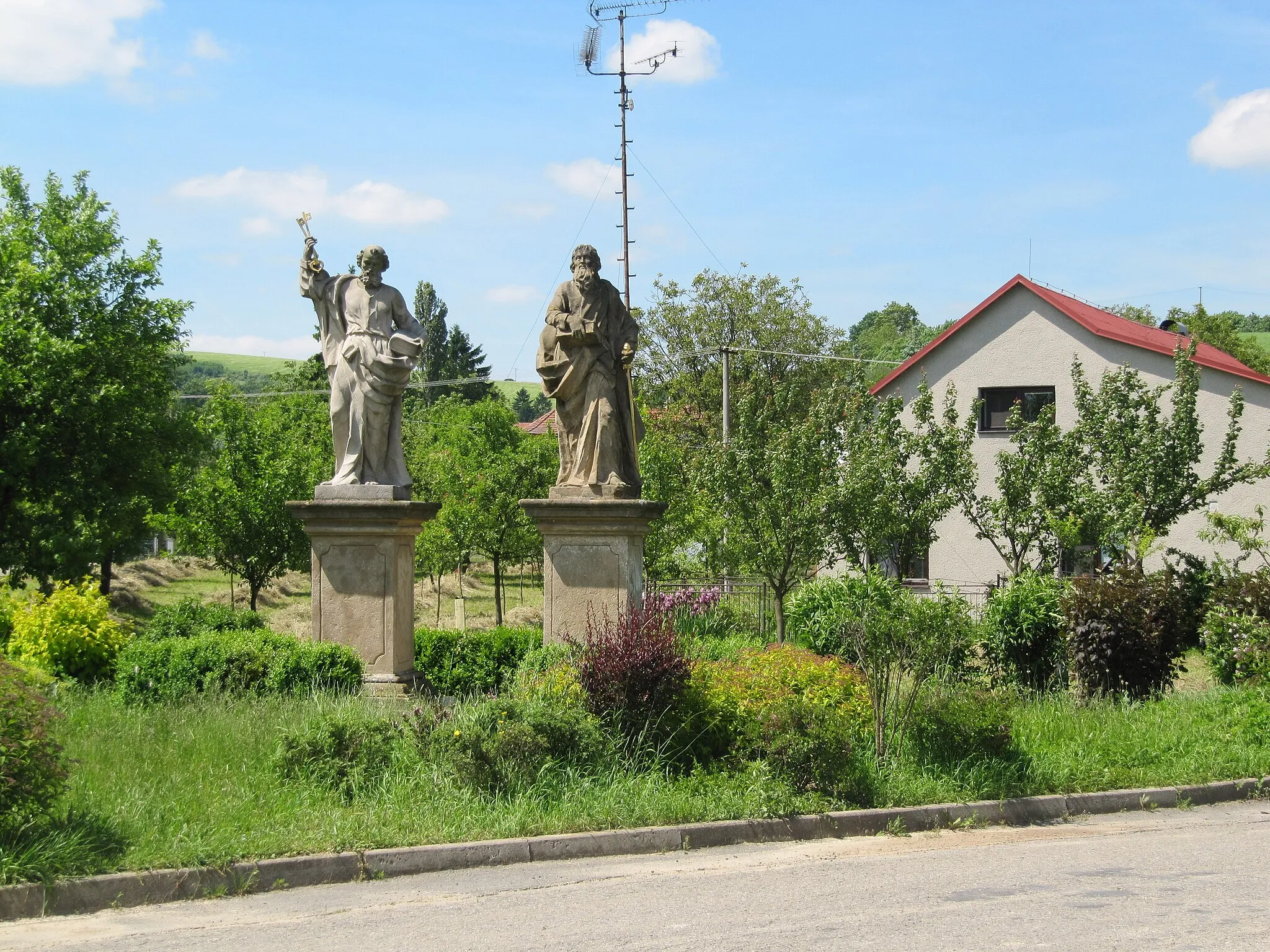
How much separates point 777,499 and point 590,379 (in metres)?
6.15

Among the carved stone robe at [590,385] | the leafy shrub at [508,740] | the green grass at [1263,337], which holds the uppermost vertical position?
the green grass at [1263,337]

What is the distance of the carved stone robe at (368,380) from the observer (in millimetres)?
11727

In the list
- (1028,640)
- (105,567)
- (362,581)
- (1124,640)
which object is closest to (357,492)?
(362,581)

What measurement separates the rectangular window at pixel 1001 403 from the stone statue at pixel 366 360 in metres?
21.6

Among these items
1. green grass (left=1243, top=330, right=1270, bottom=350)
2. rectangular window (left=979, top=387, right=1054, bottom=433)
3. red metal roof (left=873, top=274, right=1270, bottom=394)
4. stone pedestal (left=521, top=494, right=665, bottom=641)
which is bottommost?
stone pedestal (left=521, top=494, right=665, bottom=641)

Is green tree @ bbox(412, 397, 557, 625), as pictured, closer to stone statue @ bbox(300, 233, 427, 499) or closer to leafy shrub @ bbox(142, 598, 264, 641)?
leafy shrub @ bbox(142, 598, 264, 641)

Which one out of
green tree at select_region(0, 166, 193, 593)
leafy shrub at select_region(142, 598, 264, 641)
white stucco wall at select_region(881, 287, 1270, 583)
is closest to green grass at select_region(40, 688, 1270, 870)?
leafy shrub at select_region(142, 598, 264, 641)

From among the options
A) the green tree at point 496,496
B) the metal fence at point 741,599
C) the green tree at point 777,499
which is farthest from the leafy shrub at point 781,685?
the green tree at point 496,496

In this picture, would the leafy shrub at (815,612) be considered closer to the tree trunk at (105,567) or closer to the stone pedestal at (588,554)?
the stone pedestal at (588,554)

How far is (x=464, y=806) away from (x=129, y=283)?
866 inches

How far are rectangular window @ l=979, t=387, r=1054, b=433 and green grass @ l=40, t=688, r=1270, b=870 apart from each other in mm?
20543

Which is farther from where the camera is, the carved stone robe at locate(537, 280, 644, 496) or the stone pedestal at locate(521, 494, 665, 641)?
the carved stone robe at locate(537, 280, 644, 496)

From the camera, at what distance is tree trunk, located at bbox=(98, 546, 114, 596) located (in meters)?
25.4

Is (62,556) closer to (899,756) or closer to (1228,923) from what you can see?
(899,756)
